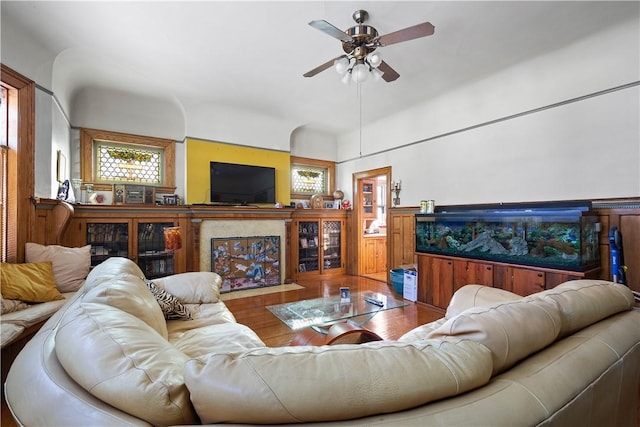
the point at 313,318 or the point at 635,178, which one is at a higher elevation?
the point at 635,178

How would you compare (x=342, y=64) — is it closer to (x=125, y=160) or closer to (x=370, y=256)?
(x=125, y=160)

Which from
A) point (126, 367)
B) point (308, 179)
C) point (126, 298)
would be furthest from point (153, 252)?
point (126, 367)

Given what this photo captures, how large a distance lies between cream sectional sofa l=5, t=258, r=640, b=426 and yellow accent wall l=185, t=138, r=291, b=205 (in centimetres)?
382

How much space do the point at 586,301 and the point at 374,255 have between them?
493cm

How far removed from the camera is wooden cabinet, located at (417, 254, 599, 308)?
269 centimetres

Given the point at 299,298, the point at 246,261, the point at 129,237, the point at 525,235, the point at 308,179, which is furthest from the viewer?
the point at 308,179

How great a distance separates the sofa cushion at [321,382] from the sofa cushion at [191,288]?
6.13 feet

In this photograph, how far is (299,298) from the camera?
13.5 ft

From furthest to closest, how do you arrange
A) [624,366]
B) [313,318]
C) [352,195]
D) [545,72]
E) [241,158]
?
[352,195]
[241,158]
[545,72]
[313,318]
[624,366]

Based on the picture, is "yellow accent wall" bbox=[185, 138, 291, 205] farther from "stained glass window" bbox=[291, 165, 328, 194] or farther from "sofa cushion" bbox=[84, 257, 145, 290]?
"sofa cushion" bbox=[84, 257, 145, 290]

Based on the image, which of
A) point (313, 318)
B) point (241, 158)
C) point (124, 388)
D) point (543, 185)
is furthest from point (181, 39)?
point (543, 185)

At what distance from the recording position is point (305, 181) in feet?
19.9

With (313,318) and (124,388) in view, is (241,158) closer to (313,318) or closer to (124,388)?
(313,318)

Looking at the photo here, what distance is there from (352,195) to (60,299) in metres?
4.65
